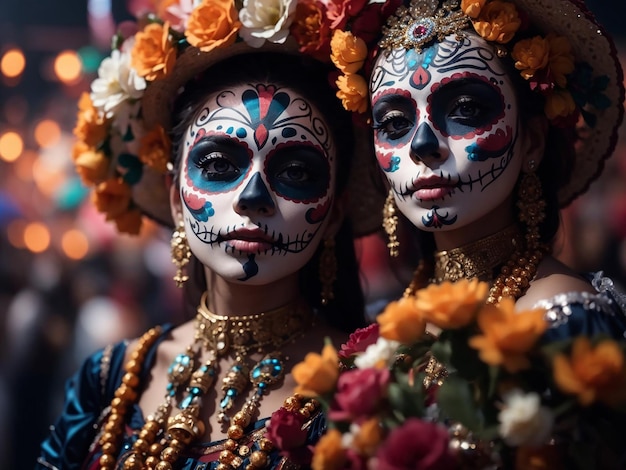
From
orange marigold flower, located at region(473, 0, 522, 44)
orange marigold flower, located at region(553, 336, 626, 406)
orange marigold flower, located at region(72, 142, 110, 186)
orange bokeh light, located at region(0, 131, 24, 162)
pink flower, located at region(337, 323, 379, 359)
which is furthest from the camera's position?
orange bokeh light, located at region(0, 131, 24, 162)

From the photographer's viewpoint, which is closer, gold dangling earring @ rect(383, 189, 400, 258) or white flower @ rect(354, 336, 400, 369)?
white flower @ rect(354, 336, 400, 369)

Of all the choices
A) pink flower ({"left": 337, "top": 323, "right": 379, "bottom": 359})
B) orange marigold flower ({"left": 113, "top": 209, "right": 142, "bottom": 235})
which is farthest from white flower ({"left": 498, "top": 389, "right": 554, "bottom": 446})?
orange marigold flower ({"left": 113, "top": 209, "right": 142, "bottom": 235})

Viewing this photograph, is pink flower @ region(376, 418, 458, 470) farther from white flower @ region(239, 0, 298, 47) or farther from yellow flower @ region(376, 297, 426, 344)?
white flower @ region(239, 0, 298, 47)

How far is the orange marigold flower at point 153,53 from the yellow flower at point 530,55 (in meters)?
0.97

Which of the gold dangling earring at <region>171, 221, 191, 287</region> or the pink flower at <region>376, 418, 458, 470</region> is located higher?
the pink flower at <region>376, 418, 458, 470</region>

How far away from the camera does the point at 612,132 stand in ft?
7.65

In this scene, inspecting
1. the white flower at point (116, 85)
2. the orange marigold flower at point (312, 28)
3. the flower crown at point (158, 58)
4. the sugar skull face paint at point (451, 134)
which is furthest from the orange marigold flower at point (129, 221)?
the sugar skull face paint at point (451, 134)

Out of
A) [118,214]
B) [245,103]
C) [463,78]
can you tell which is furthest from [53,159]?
[463,78]

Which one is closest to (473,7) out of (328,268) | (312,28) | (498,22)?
(498,22)

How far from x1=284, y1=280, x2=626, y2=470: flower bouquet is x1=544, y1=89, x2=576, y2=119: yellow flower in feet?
2.55

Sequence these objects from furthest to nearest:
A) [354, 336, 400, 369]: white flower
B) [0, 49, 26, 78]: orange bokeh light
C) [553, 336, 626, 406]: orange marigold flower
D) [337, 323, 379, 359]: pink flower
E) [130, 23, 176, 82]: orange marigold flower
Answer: [0, 49, 26, 78]: orange bokeh light, [130, 23, 176, 82]: orange marigold flower, [337, 323, 379, 359]: pink flower, [354, 336, 400, 369]: white flower, [553, 336, 626, 406]: orange marigold flower

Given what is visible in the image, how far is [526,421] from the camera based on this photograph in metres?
1.40

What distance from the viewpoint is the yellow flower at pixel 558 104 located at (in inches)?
82.9

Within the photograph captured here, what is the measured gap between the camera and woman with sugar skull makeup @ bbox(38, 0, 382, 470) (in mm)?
2186
